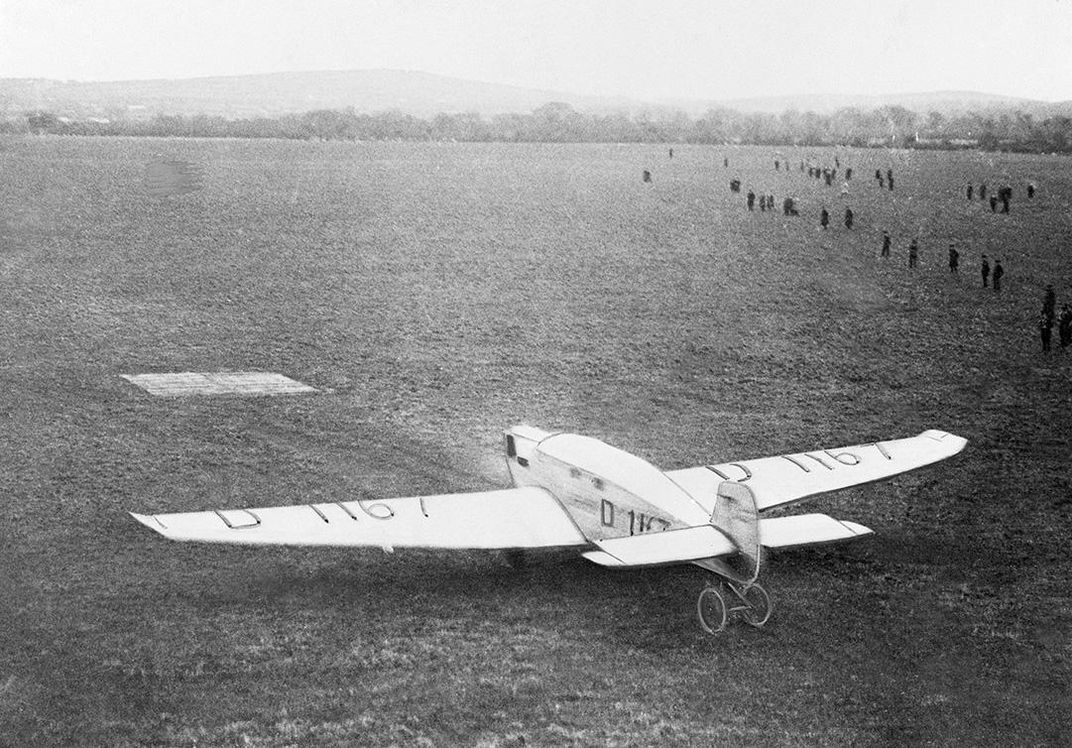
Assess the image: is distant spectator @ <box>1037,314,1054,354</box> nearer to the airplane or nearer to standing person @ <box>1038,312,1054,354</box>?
standing person @ <box>1038,312,1054,354</box>

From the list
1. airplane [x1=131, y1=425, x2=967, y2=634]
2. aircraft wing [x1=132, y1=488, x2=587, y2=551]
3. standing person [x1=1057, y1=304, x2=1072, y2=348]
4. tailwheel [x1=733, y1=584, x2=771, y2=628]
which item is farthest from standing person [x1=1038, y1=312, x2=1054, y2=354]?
aircraft wing [x1=132, y1=488, x2=587, y2=551]

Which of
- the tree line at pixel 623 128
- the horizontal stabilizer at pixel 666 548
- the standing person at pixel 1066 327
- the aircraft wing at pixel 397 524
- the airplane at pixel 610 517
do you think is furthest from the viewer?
the tree line at pixel 623 128

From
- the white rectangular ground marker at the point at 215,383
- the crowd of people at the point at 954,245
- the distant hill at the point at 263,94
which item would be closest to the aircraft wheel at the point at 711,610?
the white rectangular ground marker at the point at 215,383

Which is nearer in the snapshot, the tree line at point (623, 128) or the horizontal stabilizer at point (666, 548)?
the horizontal stabilizer at point (666, 548)

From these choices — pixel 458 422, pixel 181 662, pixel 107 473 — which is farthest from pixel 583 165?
pixel 181 662

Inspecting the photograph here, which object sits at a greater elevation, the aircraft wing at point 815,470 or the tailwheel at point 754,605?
the aircraft wing at point 815,470

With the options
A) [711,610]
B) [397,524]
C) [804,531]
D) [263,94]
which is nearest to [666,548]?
[711,610]

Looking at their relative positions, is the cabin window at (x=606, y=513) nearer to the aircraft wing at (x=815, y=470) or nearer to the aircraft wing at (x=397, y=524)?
the aircraft wing at (x=397, y=524)
